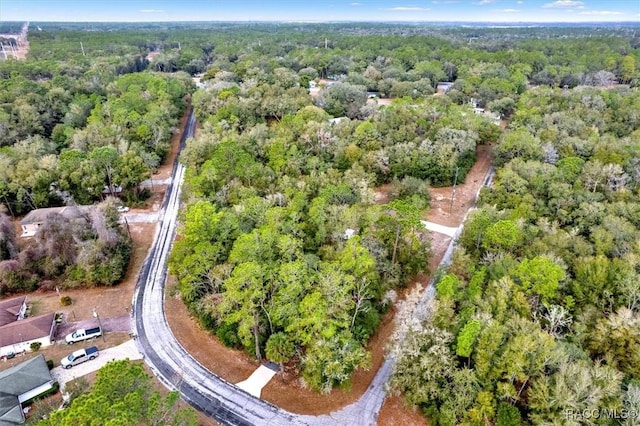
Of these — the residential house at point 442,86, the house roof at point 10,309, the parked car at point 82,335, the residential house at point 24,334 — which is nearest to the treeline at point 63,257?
the house roof at point 10,309

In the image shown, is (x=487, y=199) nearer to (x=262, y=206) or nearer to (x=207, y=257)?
(x=262, y=206)

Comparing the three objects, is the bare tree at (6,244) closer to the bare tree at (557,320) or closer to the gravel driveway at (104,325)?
the gravel driveway at (104,325)

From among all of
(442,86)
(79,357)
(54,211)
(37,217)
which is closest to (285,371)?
(79,357)

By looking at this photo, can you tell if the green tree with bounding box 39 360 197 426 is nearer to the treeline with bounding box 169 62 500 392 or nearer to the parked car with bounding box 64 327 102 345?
the treeline with bounding box 169 62 500 392

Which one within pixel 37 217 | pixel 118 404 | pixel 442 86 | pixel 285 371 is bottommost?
pixel 285 371

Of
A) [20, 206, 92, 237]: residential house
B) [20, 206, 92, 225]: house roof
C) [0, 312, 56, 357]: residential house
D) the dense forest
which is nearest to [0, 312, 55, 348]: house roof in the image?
[0, 312, 56, 357]: residential house

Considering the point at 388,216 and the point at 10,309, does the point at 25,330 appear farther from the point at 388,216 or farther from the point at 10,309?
the point at 388,216
